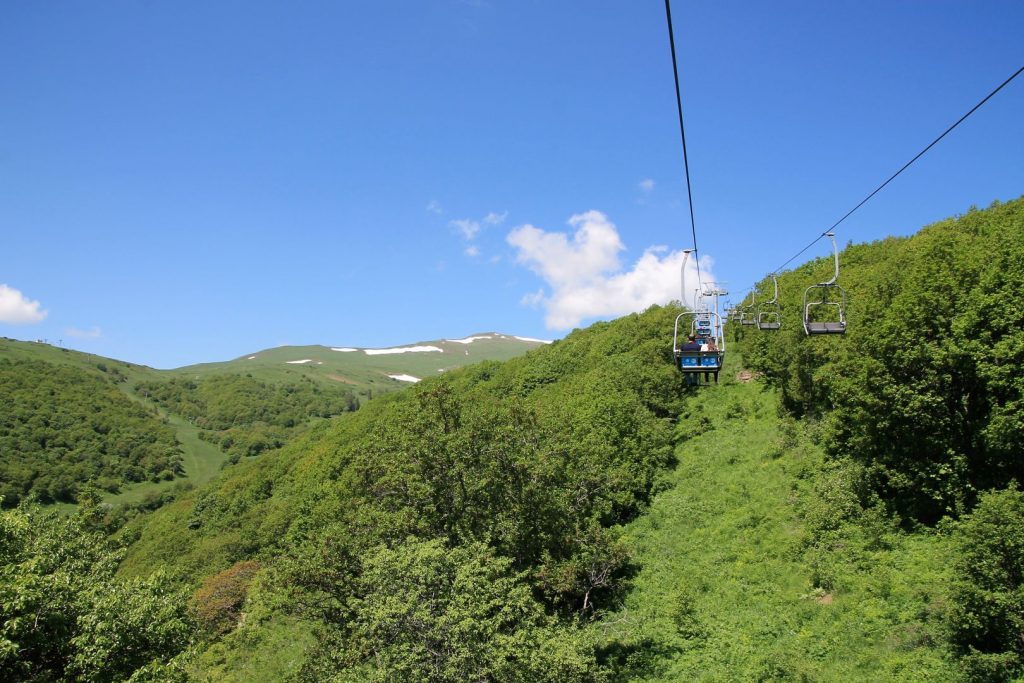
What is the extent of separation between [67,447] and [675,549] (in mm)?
201106

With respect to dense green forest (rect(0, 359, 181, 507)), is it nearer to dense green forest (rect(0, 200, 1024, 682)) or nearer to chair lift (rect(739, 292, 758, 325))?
dense green forest (rect(0, 200, 1024, 682))

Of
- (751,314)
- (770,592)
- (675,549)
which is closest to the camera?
(770,592)

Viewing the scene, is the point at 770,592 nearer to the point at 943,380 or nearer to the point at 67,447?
the point at 943,380

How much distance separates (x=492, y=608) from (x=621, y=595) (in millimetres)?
12731

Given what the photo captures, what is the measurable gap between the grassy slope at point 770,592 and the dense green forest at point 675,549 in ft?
0.42

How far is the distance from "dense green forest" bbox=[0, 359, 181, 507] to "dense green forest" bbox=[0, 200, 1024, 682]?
138 metres

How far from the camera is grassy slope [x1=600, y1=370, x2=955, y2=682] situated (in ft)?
67.7

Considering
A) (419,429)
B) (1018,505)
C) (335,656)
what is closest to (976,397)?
(1018,505)

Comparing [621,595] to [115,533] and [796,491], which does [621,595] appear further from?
[115,533]

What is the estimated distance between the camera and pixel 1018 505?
17891mm

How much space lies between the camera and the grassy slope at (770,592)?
20625 millimetres

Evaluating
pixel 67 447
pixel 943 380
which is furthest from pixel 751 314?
pixel 67 447

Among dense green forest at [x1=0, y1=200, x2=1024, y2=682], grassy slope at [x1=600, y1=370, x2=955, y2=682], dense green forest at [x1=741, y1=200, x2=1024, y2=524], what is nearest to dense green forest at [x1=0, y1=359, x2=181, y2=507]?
dense green forest at [x1=0, y1=200, x2=1024, y2=682]

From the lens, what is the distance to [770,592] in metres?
27.2
